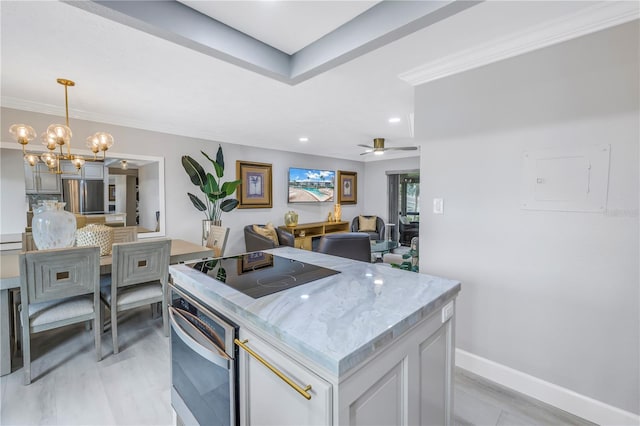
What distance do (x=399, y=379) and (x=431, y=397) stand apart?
13.6 inches

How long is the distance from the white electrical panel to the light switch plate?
53cm

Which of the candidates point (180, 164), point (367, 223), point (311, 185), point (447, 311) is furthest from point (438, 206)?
point (367, 223)

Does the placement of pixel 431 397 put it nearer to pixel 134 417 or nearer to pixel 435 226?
pixel 435 226

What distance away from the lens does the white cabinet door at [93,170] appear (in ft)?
11.6

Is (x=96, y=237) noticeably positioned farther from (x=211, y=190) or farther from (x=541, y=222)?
(x=541, y=222)

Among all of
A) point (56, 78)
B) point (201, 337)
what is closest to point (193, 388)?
point (201, 337)

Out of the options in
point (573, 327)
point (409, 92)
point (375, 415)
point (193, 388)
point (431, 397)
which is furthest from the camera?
point (409, 92)

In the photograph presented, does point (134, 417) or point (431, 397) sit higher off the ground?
point (431, 397)

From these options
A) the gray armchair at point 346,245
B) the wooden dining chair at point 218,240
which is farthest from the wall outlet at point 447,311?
the wooden dining chair at point 218,240

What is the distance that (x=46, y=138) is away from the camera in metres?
2.40

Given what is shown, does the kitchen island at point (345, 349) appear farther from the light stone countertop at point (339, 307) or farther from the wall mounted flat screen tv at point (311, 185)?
the wall mounted flat screen tv at point (311, 185)

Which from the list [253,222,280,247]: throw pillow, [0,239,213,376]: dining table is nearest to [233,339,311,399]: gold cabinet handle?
[0,239,213,376]: dining table

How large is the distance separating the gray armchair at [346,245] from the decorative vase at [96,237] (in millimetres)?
2265

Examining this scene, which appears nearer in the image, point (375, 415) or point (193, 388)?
point (375, 415)
